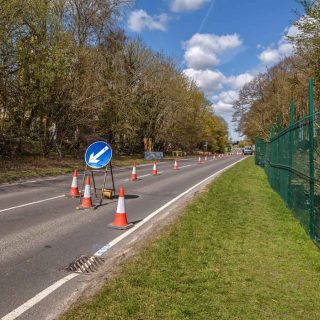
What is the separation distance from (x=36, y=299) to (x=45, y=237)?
3.10 m

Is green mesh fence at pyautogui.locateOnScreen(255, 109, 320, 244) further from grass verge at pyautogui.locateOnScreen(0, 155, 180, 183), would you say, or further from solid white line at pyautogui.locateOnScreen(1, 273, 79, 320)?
grass verge at pyautogui.locateOnScreen(0, 155, 180, 183)

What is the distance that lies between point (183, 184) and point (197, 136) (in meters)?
56.9

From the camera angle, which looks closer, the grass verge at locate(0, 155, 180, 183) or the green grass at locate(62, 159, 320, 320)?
the green grass at locate(62, 159, 320, 320)

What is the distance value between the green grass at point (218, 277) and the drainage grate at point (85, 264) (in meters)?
0.50

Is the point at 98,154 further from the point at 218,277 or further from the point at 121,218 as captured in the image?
the point at 218,277

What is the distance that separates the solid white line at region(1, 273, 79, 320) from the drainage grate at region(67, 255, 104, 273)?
0.24 meters

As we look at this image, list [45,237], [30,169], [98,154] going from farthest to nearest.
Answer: [30,169]
[98,154]
[45,237]

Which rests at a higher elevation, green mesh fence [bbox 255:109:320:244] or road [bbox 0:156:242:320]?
green mesh fence [bbox 255:109:320:244]

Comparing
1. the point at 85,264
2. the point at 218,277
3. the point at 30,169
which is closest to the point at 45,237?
the point at 85,264

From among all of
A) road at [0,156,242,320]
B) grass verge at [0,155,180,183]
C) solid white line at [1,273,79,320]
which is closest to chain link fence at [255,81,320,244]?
road at [0,156,242,320]

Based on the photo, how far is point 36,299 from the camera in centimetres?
491

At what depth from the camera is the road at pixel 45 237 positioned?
5000mm

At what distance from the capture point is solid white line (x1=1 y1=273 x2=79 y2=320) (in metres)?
4.43

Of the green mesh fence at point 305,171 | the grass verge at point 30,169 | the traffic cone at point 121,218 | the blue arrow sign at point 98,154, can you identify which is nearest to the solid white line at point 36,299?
the traffic cone at point 121,218
